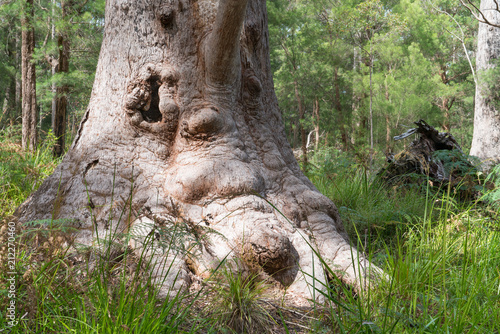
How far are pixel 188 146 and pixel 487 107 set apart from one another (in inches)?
316

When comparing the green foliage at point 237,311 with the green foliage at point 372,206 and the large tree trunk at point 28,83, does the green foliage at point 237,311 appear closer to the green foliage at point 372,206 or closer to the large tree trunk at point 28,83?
the green foliage at point 372,206

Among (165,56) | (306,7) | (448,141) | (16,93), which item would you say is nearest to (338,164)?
(448,141)

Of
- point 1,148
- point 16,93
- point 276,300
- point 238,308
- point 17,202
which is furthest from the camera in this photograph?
point 16,93

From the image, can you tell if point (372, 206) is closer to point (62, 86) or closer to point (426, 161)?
point (426, 161)

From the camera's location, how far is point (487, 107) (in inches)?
307

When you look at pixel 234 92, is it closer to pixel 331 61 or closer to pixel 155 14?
pixel 155 14

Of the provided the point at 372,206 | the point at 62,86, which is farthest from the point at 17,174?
the point at 62,86

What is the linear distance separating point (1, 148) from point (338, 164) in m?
4.91

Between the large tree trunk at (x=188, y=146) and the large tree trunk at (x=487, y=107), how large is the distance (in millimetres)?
6791

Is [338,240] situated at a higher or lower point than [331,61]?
lower

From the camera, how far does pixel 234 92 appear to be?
9.41ft

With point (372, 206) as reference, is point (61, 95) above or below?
above

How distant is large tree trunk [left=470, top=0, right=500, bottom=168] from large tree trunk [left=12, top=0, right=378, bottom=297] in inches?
267

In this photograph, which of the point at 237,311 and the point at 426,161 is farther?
the point at 426,161
